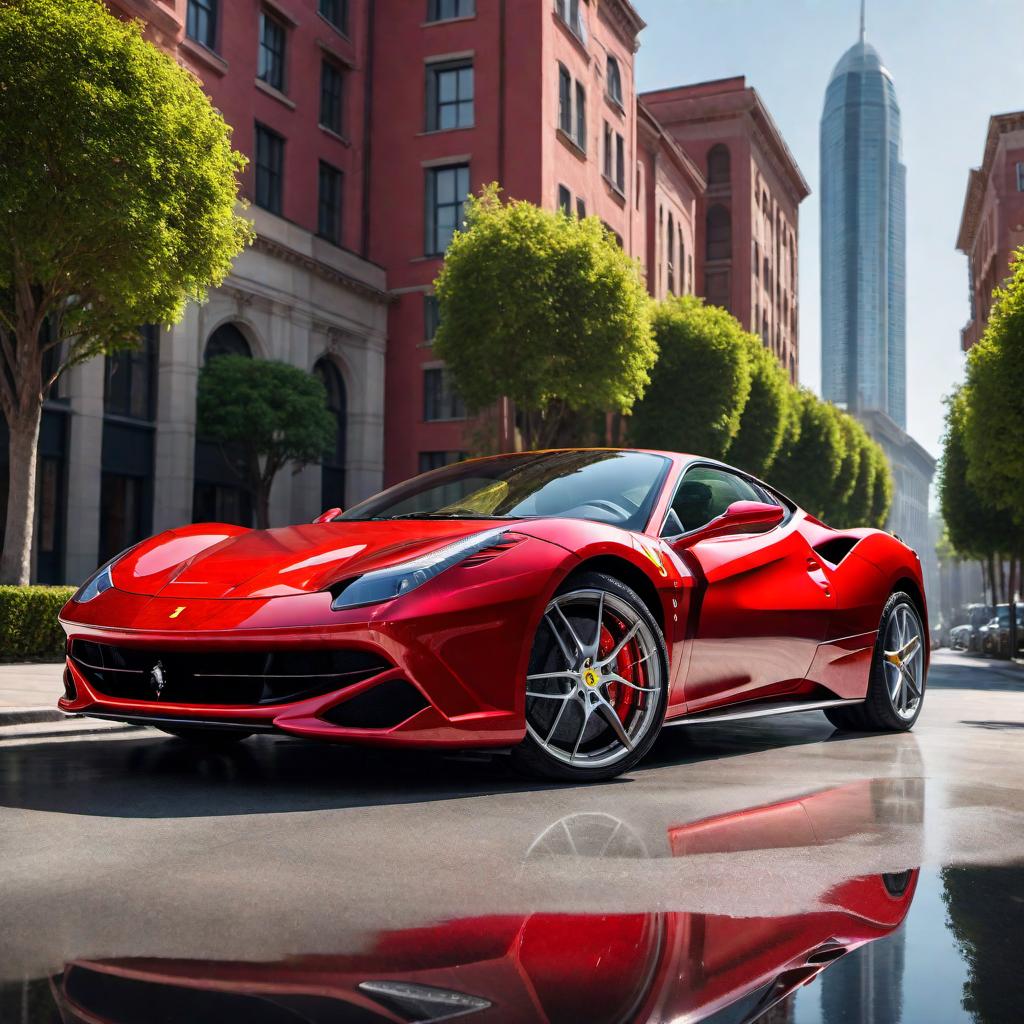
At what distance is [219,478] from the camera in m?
27.6

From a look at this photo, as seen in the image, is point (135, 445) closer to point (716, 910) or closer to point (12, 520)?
point (12, 520)

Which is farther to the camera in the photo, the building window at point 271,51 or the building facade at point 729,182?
the building facade at point 729,182

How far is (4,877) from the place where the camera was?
309 centimetres

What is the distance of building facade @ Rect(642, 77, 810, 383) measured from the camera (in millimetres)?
65875

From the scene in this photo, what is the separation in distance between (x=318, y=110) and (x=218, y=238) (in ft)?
66.3

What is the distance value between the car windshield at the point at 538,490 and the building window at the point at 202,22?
2454 centimetres

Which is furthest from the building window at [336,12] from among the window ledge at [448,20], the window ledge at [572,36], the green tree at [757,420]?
the green tree at [757,420]

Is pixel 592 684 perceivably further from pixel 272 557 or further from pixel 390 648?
pixel 272 557

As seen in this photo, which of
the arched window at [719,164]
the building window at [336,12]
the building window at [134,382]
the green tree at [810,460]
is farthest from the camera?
the arched window at [719,164]

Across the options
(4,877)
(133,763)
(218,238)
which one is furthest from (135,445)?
(4,877)

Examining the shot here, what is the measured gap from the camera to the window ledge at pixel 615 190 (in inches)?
1623

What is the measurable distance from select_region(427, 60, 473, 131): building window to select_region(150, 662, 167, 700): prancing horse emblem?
3302 centimetres

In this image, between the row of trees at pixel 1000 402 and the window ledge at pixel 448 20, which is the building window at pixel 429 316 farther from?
the row of trees at pixel 1000 402

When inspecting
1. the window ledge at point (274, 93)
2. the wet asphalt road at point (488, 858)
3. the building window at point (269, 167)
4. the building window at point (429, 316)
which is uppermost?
the window ledge at point (274, 93)
